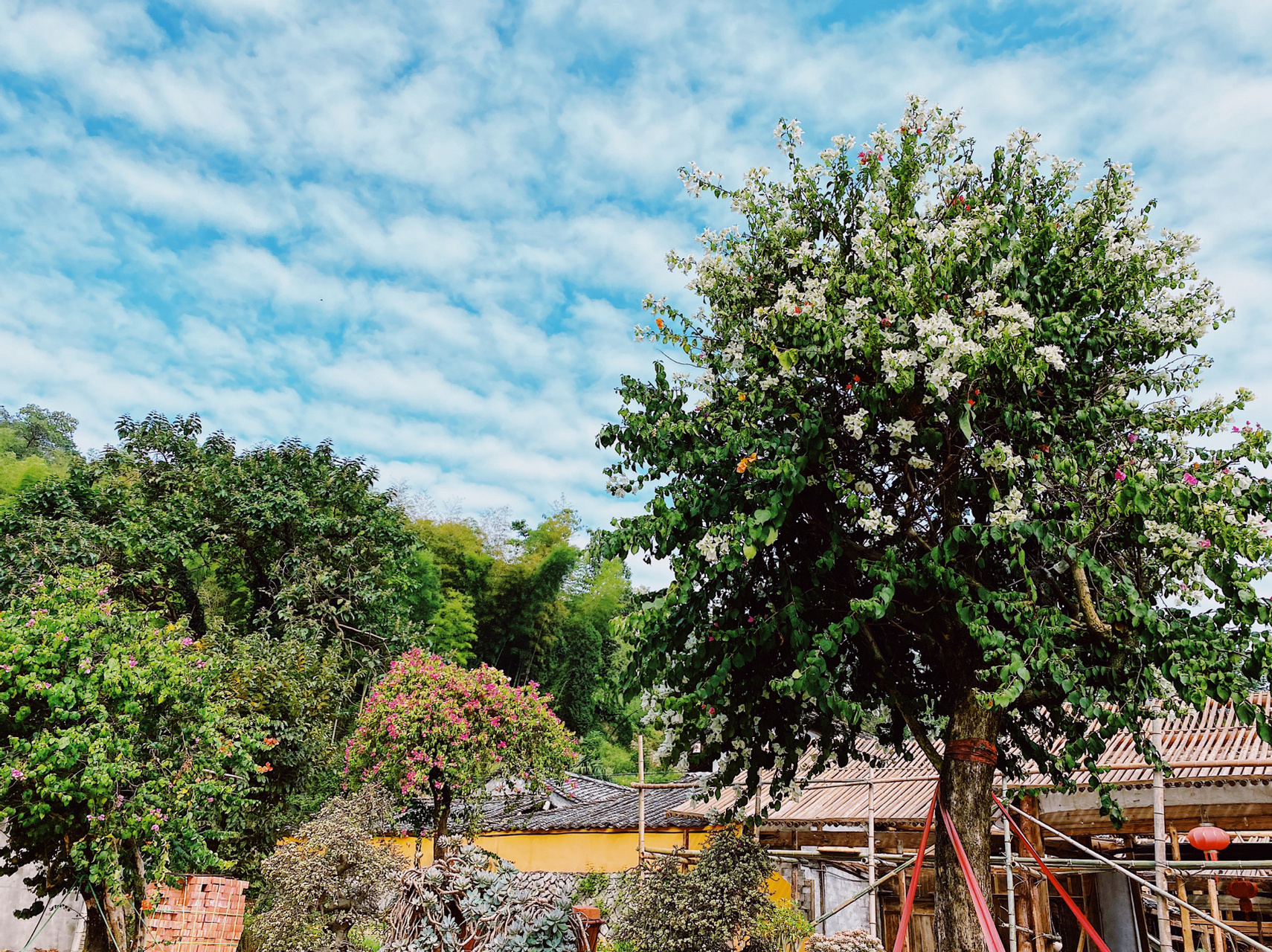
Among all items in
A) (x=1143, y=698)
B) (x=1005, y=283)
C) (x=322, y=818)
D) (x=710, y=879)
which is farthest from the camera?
(x=322, y=818)

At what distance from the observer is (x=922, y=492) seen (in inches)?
218

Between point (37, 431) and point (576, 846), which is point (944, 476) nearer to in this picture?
point (576, 846)

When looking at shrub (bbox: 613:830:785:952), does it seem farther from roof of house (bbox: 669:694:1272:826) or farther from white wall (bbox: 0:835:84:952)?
white wall (bbox: 0:835:84:952)

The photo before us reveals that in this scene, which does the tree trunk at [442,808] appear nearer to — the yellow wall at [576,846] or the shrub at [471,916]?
the yellow wall at [576,846]

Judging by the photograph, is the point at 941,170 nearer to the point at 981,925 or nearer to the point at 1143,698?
the point at 1143,698

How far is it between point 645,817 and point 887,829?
6464 mm

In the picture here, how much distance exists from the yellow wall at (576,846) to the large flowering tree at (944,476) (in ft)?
31.4

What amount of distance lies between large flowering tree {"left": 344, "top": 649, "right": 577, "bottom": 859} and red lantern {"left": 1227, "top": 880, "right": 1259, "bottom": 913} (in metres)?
8.37

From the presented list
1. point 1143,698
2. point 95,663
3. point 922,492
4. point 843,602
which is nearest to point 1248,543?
point 1143,698

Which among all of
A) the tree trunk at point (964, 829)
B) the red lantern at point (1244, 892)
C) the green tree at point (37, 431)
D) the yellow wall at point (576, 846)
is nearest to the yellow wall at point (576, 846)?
the yellow wall at point (576, 846)

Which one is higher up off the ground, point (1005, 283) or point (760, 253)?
point (760, 253)

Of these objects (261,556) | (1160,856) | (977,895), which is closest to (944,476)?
(977,895)

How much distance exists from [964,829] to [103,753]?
667 cm

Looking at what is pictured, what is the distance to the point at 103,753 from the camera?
7.32m
